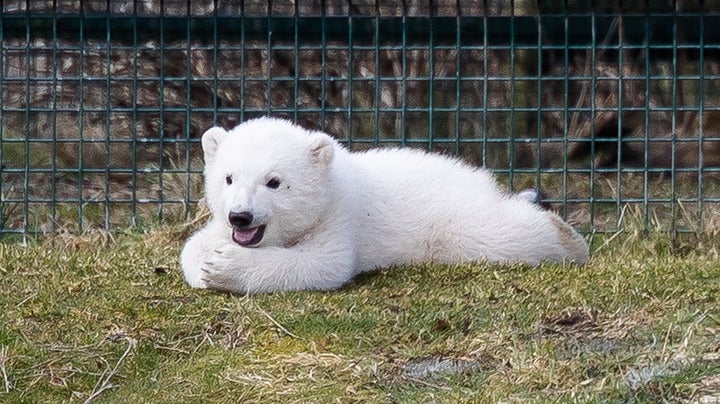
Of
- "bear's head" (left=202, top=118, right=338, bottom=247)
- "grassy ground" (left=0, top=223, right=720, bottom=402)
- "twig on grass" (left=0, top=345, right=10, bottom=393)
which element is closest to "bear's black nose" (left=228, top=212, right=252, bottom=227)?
"bear's head" (left=202, top=118, right=338, bottom=247)

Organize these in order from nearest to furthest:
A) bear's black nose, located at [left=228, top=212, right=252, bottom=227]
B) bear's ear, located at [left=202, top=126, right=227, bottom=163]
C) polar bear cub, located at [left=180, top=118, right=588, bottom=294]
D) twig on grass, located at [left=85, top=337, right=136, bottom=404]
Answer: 1. twig on grass, located at [left=85, top=337, right=136, bottom=404]
2. bear's black nose, located at [left=228, top=212, right=252, bottom=227]
3. polar bear cub, located at [left=180, top=118, right=588, bottom=294]
4. bear's ear, located at [left=202, top=126, right=227, bottom=163]

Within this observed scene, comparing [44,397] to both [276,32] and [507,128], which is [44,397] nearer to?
[276,32]

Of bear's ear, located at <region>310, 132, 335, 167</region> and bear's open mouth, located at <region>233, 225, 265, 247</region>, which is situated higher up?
bear's ear, located at <region>310, 132, 335, 167</region>

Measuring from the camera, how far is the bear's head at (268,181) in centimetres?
543

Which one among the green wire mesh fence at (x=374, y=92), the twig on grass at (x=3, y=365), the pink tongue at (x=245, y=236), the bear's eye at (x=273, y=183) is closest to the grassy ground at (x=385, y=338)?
the twig on grass at (x=3, y=365)

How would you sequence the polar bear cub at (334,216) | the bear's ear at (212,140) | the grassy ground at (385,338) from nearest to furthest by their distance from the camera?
the grassy ground at (385,338)
the polar bear cub at (334,216)
the bear's ear at (212,140)

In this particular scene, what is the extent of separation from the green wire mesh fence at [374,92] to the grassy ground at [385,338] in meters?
2.09

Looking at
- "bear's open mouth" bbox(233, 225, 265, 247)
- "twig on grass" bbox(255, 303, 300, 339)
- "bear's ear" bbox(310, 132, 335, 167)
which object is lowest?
"twig on grass" bbox(255, 303, 300, 339)

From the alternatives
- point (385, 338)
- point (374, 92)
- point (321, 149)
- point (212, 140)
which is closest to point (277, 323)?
point (385, 338)

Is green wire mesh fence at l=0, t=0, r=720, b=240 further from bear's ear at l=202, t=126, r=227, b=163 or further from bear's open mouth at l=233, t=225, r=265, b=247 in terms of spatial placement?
bear's open mouth at l=233, t=225, r=265, b=247

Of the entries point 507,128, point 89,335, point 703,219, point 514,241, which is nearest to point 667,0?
point 703,219

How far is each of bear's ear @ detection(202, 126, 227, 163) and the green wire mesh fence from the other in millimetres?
2028

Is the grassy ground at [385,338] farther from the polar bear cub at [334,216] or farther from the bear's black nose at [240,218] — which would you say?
the bear's black nose at [240,218]

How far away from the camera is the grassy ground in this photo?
412 centimetres
